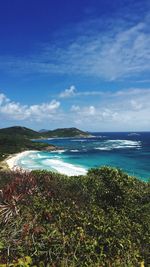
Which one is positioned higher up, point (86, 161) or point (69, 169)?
point (86, 161)

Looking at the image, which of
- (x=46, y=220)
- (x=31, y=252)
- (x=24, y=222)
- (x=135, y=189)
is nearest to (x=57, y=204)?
(x=46, y=220)

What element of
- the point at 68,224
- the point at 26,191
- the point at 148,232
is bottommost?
the point at 148,232

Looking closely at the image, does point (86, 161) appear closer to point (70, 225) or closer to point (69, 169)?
point (69, 169)

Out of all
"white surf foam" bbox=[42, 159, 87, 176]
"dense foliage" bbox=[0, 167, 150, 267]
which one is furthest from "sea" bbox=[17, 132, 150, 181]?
"dense foliage" bbox=[0, 167, 150, 267]

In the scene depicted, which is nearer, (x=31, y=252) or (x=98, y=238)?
(x=31, y=252)

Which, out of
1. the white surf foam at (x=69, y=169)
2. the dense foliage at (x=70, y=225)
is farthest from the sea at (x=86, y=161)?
the dense foliage at (x=70, y=225)

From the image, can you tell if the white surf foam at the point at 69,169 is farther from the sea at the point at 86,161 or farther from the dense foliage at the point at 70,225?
the dense foliage at the point at 70,225

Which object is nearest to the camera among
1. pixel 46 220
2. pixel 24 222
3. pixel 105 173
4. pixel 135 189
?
pixel 24 222

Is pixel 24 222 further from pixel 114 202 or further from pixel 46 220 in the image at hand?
pixel 114 202

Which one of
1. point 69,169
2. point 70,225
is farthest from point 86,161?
point 70,225
